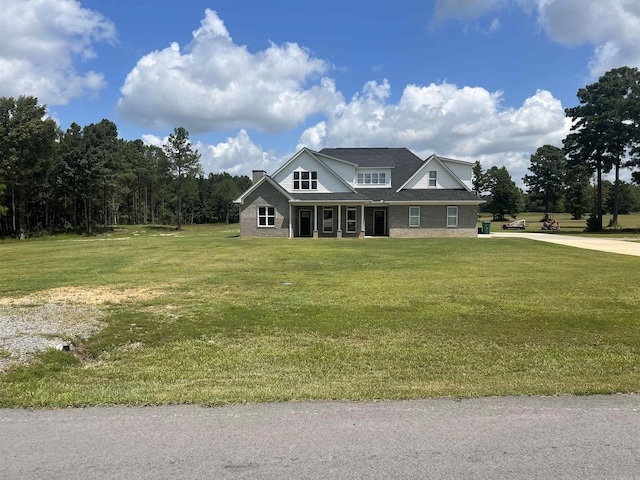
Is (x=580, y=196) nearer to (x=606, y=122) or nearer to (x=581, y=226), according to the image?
(x=581, y=226)

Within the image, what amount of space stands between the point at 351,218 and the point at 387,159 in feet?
Result: 20.6

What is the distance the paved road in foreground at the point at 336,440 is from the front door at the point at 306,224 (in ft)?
103

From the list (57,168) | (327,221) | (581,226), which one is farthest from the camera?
(581,226)

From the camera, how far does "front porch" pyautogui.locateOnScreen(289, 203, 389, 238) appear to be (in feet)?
113

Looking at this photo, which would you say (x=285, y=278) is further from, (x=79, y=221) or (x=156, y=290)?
(x=79, y=221)

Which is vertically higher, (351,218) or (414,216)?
(414,216)

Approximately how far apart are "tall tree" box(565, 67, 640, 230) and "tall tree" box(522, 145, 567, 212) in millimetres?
46426

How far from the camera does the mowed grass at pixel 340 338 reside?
4.89m

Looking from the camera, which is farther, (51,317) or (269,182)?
(269,182)

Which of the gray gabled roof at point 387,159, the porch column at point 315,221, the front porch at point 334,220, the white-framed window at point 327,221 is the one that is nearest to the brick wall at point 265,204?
the front porch at point 334,220

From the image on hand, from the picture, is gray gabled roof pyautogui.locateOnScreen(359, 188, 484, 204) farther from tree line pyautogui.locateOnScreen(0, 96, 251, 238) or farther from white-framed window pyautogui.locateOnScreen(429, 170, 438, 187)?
tree line pyautogui.locateOnScreen(0, 96, 251, 238)

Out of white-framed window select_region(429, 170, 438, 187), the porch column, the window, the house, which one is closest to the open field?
the house

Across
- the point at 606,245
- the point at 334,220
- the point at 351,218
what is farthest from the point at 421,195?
the point at 606,245

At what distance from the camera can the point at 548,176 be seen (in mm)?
93562
